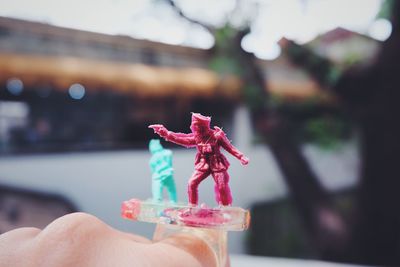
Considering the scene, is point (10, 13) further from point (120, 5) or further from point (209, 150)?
point (209, 150)

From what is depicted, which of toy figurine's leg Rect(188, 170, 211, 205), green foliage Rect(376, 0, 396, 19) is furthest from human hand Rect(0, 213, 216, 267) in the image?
green foliage Rect(376, 0, 396, 19)

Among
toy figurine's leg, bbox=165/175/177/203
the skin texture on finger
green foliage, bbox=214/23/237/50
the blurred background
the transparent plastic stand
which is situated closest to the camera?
the skin texture on finger

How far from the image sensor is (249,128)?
2.59 m

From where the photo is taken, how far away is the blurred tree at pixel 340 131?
2393 millimetres

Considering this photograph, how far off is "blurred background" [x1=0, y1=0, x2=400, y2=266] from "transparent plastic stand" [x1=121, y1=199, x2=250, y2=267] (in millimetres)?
1269

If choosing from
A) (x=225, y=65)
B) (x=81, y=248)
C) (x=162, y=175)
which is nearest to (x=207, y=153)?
(x=162, y=175)

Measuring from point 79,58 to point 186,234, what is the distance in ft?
5.84

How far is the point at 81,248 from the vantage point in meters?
0.72

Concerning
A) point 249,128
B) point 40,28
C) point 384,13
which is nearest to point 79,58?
point 40,28

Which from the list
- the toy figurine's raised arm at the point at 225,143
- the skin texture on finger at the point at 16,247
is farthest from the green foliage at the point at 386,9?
the skin texture on finger at the point at 16,247

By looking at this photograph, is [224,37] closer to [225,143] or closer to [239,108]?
[239,108]

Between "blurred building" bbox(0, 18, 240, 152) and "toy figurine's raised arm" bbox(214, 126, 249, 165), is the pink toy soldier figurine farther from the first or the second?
"blurred building" bbox(0, 18, 240, 152)

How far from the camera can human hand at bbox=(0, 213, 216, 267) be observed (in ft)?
2.29

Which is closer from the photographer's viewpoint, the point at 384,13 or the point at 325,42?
the point at 384,13
